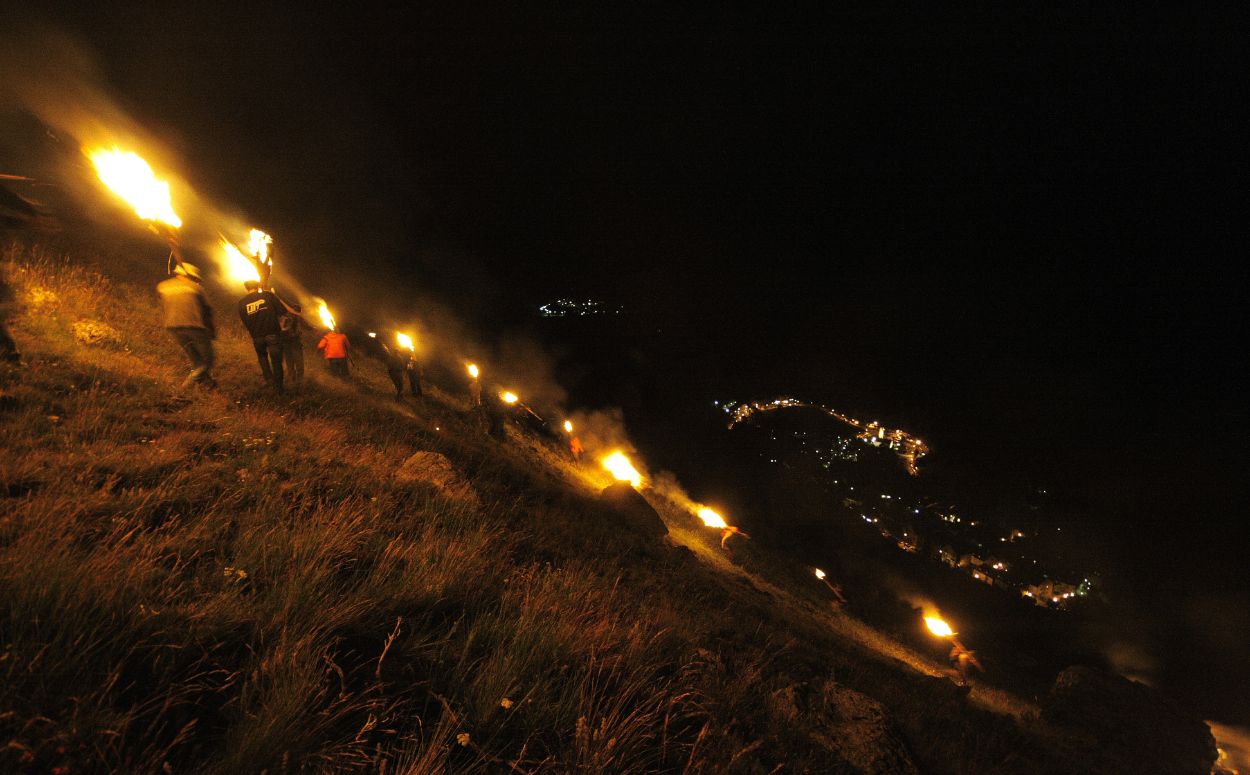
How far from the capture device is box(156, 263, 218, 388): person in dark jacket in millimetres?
6258

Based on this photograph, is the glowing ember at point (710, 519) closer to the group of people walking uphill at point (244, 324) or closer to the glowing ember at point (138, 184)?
the group of people walking uphill at point (244, 324)

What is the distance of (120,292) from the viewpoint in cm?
881

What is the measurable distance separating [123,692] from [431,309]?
47740mm

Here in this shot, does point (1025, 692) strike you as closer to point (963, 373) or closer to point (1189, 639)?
point (1189, 639)

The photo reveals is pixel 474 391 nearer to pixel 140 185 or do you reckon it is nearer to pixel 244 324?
pixel 140 185

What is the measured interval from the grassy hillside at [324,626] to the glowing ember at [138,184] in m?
5.71

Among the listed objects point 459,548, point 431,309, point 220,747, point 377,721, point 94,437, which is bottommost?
point 94,437

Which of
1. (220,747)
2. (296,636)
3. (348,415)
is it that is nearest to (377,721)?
→ (220,747)

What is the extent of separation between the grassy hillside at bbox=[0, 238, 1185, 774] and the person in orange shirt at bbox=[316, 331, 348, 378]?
15.4 ft

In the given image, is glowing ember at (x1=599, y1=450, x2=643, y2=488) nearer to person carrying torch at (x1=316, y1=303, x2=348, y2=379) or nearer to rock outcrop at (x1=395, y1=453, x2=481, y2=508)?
person carrying torch at (x1=316, y1=303, x2=348, y2=379)

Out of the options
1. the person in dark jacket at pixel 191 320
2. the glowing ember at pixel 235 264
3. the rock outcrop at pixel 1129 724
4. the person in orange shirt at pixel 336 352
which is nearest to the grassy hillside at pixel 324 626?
the person in dark jacket at pixel 191 320

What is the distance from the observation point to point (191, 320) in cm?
631

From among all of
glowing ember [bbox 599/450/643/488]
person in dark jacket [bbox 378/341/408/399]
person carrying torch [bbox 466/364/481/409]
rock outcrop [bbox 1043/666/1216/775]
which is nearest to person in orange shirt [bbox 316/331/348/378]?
person in dark jacket [bbox 378/341/408/399]

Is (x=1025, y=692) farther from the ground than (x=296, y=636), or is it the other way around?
(x=1025, y=692)
